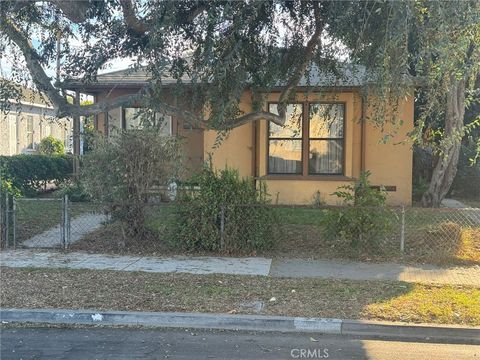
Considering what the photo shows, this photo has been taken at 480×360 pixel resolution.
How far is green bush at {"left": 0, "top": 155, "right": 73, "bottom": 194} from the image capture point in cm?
1498

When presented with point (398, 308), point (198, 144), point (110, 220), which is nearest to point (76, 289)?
point (110, 220)

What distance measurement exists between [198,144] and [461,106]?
278 inches

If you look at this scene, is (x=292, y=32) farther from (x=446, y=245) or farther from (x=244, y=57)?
(x=446, y=245)

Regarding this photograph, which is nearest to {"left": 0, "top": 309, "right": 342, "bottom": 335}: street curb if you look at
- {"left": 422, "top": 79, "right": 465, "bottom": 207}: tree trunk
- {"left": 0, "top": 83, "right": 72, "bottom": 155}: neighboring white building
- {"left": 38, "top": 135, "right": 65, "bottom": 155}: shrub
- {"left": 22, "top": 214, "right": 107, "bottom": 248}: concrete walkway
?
{"left": 22, "top": 214, "right": 107, "bottom": 248}: concrete walkway

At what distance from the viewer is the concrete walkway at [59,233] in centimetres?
997

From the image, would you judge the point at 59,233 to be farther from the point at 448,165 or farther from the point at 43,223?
the point at 448,165

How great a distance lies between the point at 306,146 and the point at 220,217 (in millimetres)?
5470

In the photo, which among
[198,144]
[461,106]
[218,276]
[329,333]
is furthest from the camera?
[198,144]

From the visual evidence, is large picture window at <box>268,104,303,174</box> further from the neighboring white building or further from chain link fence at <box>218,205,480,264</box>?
the neighboring white building

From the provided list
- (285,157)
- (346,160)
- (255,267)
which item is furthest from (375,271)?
(285,157)

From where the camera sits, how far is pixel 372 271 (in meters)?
8.17

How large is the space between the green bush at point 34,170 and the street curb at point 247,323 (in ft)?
Result: 28.4

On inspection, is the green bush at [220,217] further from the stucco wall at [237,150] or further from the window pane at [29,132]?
the window pane at [29,132]

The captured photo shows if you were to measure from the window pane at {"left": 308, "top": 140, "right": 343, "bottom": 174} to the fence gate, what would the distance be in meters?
6.53
